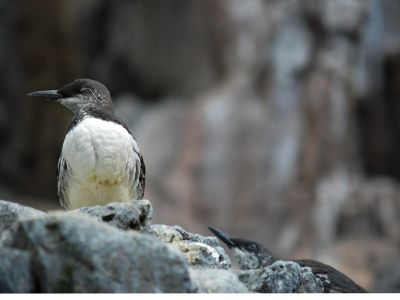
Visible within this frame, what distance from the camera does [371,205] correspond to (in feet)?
64.6

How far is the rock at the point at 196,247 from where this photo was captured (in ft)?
25.1

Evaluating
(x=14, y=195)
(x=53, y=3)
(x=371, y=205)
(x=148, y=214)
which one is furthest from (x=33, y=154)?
(x=148, y=214)

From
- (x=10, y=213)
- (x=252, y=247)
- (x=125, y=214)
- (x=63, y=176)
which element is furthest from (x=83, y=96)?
(x=125, y=214)

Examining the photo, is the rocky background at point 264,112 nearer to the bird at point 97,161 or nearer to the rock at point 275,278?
the bird at point 97,161

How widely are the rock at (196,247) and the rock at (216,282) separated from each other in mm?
948

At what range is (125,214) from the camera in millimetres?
6840

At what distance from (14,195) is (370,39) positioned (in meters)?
7.95

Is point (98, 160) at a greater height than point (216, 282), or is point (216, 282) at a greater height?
point (98, 160)

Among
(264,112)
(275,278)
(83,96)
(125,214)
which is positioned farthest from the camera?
(264,112)

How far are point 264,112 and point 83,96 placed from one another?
35.8 feet

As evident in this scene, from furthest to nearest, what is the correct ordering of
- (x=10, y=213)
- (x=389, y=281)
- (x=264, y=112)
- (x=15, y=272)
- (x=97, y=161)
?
(x=264, y=112) → (x=389, y=281) → (x=97, y=161) → (x=10, y=213) → (x=15, y=272)

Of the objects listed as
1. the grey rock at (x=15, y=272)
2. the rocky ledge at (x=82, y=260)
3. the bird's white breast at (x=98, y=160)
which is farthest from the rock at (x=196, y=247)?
the grey rock at (x=15, y=272)

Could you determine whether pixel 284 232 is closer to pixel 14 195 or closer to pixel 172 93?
pixel 172 93

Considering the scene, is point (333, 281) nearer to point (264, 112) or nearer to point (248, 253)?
point (248, 253)
